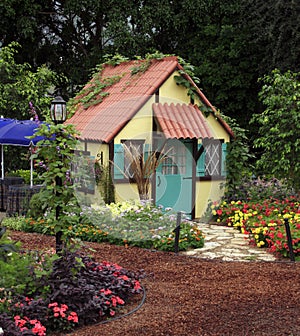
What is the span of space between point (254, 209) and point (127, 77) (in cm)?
422

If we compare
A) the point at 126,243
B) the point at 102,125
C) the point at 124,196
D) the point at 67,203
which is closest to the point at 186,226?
the point at 126,243

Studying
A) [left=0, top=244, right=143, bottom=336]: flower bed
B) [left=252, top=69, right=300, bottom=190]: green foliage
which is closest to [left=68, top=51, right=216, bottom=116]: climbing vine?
[left=252, top=69, right=300, bottom=190]: green foliage

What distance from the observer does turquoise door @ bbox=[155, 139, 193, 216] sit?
41.0ft

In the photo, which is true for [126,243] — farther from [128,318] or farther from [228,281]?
[128,318]

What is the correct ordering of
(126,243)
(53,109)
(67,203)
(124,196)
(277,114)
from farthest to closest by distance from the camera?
1. (277,114)
2. (124,196)
3. (126,243)
4. (53,109)
5. (67,203)

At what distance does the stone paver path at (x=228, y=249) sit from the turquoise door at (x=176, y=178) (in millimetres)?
1475

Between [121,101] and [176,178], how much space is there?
2051 mm

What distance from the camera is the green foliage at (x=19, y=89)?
1725 cm

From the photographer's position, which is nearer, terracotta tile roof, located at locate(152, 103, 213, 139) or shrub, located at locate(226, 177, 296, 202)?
terracotta tile roof, located at locate(152, 103, 213, 139)

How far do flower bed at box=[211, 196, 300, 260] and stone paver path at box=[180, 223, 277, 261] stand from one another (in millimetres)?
175

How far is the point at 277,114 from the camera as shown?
13.4 meters

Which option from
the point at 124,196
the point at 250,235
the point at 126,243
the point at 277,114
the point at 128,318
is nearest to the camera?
the point at 128,318

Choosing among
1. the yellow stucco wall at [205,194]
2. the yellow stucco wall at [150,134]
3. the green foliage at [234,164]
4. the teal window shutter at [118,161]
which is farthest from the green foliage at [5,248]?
the green foliage at [234,164]

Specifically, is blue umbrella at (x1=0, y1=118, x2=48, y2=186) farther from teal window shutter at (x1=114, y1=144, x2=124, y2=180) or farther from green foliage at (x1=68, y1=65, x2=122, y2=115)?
teal window shutter at (x1=114, y1=144, x2=124, y2=180)
